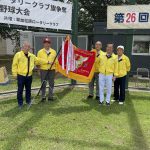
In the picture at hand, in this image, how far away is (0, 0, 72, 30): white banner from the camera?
9508 mm

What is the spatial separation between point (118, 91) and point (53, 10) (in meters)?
3.61

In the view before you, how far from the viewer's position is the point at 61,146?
18.9ft

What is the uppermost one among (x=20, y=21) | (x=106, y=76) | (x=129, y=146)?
(x=20, y=21)

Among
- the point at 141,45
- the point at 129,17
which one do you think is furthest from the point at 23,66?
the point at 141,45

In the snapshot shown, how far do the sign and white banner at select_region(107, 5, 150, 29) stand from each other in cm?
215

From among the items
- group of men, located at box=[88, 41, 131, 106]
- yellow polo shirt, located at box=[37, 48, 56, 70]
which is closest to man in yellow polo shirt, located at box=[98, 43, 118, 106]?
group of men, located at box=[88, 41, 131, 106]

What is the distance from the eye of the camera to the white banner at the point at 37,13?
9508 millimetres

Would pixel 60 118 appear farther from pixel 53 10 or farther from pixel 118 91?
pixel 53 10

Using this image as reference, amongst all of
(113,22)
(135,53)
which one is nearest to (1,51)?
(135,53)

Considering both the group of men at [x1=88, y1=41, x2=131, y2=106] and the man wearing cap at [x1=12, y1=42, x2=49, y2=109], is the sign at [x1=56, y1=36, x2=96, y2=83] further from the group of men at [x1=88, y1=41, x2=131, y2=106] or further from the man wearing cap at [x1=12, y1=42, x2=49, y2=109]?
the man wearing cap at [x1=12, y1=42, x2=49, y2=109]

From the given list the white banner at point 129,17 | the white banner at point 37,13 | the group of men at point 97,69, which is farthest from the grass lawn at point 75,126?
the white banner at point 129,17

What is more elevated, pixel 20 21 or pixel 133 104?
pixel 20 21

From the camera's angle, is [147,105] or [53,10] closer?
[147,105]

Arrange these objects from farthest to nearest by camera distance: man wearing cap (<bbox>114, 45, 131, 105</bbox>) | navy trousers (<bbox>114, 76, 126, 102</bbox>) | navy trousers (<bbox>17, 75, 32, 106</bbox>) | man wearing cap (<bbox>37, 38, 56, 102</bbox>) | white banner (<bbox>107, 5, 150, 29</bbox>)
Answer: white banner (<bbox>107, 5, 150, 29</bbox>), navy trousers (<bbox>114, 76, 126, 102</bbox>), man wearing cap (<bbox>114, 45, 131, 105</bbox>), man wearing cap (<bbox>37, 38, 56, 102</bbox>), navy trousers (<bbox>17, 75, 32, 106</bbox>)
